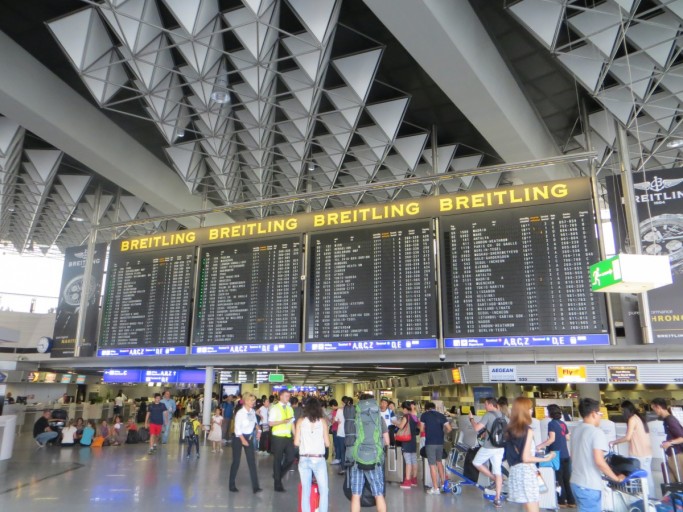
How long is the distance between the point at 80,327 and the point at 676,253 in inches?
551

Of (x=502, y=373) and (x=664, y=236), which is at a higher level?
(x=664, y=236)

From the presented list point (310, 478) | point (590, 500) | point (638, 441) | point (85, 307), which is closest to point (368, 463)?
point (310, 478)

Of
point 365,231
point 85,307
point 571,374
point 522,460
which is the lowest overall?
point 522,460

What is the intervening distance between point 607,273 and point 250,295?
24.1 feet

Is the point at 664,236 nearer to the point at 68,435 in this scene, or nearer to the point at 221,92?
the point at 221,92

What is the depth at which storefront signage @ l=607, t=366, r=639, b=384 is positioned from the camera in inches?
344

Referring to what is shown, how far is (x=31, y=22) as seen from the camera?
10.4 meters

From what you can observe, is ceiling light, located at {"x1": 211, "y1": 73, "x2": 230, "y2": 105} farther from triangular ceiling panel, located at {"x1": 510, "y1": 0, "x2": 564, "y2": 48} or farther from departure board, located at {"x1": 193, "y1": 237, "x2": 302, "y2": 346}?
triangular ceiling panel, located at {"x1": 510, "y1": 0, "x2": 564, "y2": 48}

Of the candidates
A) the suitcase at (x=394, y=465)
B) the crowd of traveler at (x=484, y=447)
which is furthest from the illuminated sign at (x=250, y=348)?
the suitcase at (x=394, y=465)

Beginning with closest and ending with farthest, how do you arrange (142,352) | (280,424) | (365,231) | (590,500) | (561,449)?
(590,500)
(561,449)
(280,424)
(365,231)
(142,352)

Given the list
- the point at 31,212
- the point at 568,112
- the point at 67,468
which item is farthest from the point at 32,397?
the point at 568,112

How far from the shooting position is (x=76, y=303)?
14.6m

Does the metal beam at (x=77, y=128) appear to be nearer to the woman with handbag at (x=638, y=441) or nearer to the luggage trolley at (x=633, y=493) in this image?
the luggage trolley at (x=633, y=493)

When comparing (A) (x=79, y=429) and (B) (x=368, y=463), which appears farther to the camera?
(A) (x=79, y=429)
